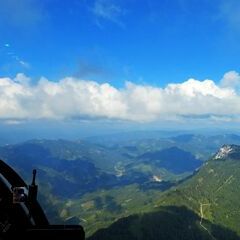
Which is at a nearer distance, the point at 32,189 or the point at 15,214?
the point at 15,214

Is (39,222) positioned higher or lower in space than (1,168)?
lower

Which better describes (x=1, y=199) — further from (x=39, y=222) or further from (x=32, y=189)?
(x=39, y=222)

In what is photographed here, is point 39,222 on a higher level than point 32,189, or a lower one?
lower

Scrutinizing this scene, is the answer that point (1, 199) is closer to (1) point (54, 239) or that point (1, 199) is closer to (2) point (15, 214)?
(2) point (15, 214)

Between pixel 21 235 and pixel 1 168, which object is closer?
pixel 21 235

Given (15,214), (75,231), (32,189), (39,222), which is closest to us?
(75,231)

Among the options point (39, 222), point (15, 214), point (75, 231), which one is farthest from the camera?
point (39, 222)

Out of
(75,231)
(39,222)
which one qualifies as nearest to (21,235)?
(75,231)

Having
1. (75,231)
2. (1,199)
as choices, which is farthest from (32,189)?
(75,231)

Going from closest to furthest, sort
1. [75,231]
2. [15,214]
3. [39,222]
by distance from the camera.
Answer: [75,231]
[15,214]
[39,222]
